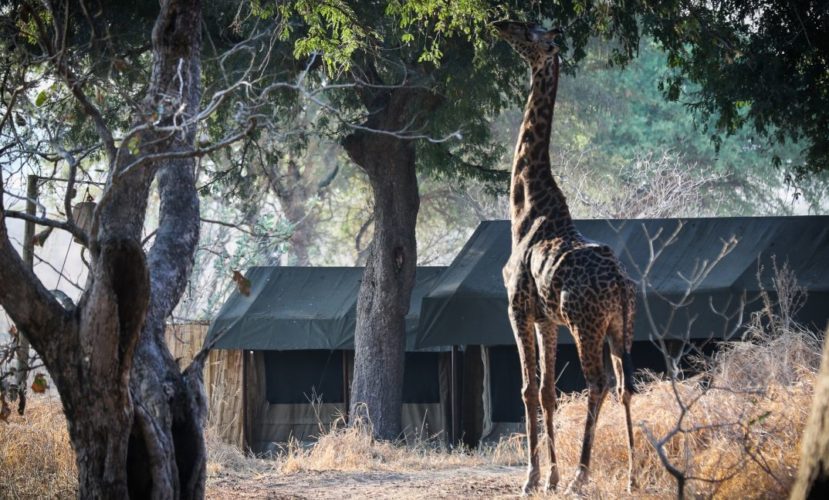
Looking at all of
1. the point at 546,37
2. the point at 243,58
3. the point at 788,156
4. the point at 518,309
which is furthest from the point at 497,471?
the point at 788,156

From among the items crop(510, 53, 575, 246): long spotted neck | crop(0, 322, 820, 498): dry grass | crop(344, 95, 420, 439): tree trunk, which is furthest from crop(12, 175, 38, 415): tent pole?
crop(344, 95, 420, 439): tree trunk

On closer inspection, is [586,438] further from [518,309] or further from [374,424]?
[374,424]

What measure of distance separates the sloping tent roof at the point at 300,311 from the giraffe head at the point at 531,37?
907 centimetres

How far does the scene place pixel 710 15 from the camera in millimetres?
13820

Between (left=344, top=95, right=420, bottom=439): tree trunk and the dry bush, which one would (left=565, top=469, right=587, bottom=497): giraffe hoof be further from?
(left=344, top=95, right=420, bottom=439): tree trunk

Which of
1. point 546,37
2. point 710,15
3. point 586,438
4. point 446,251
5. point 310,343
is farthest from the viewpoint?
point 446,251

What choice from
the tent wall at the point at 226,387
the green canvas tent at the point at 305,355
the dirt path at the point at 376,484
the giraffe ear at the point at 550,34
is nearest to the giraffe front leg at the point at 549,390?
the dirt path at the point at 376,484

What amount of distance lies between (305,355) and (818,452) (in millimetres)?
16562

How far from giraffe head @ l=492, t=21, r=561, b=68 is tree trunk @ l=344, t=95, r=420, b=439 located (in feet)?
22.3

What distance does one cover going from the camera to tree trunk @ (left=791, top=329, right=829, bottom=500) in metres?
3.64

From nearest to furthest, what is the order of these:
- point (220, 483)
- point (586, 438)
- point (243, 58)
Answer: point (586, 438), point (220, 483), point (243, 58)

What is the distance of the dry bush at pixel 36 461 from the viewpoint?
9.93 metres

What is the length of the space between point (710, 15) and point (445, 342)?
5.81m

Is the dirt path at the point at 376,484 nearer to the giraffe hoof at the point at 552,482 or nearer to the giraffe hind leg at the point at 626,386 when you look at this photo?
the giraffe hoof at the point at 552,482
